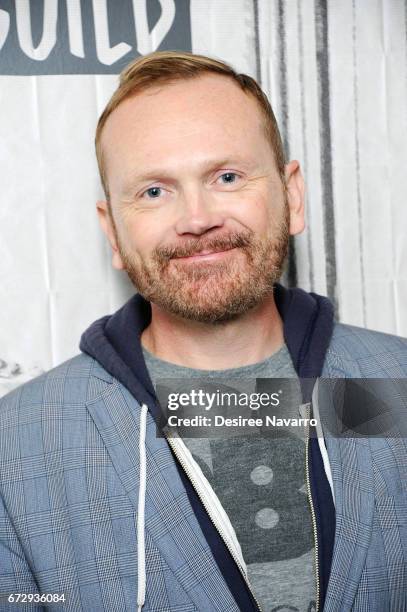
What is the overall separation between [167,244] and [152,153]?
14 cm

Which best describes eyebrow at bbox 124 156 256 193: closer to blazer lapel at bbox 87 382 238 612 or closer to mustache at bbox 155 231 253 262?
mustache at bbox 155 231 253 262

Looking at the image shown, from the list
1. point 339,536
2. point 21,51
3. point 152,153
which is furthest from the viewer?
point 21,51

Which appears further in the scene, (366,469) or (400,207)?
(400,207)

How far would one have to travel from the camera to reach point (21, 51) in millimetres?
1310

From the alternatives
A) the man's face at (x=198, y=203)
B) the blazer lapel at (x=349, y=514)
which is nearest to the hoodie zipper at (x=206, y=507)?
the blazer lapel at (x=349, y=514)

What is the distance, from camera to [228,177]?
1071mm

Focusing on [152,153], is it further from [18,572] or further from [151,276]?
[18,572]

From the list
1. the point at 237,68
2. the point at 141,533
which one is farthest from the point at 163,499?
the point at 237,68

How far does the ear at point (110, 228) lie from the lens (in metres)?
1.17

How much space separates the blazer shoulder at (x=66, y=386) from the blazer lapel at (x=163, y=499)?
1.2 inches

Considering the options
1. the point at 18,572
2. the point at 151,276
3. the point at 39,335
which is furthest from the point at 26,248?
the point at 18,572

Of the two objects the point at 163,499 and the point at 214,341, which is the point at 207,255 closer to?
the point at 214,341

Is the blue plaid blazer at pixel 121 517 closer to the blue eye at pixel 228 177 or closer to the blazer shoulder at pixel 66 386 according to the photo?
the blazer shoulder at pixel 66 386

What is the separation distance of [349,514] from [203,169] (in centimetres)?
54
